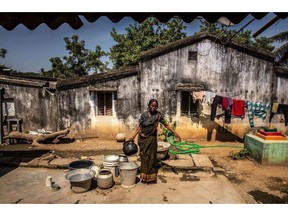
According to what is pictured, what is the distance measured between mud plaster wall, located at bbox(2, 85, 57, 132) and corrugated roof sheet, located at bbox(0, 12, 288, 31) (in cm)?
866

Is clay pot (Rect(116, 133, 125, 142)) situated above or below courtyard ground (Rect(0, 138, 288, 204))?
above

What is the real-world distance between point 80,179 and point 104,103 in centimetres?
627

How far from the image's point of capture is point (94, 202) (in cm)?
477

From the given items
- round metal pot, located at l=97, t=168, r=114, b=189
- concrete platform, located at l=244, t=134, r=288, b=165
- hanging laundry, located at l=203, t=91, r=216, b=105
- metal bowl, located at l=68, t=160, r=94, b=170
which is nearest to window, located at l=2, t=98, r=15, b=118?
metal bowl, located at l=68, t=160, r=94, b=170

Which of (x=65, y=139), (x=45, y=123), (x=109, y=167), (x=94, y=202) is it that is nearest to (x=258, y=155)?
(x=109, y=167)

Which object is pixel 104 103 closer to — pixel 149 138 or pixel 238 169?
pixel 149 138

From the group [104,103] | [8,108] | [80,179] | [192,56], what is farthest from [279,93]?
[8,108]

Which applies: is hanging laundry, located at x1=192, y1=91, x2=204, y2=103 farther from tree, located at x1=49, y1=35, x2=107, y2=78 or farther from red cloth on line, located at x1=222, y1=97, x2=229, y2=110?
tree, located at x1=49, y1=35, x2=107, y2=78

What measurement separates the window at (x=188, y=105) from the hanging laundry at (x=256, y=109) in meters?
2.52

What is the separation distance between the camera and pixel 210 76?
427 inches

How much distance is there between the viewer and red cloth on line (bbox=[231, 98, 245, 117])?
33.3 feet

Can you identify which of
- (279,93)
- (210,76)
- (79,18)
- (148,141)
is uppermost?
(79,18)

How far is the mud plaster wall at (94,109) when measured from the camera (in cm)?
1102

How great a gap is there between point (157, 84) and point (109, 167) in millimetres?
6018
